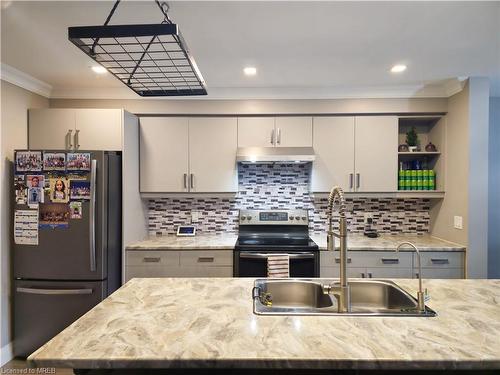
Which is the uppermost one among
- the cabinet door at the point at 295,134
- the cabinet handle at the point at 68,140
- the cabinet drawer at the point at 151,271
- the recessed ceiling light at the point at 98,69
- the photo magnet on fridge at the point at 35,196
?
the recessed ceiling light at the point at 98,69

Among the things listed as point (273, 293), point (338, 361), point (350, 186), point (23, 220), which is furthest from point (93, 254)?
point (350, 186)

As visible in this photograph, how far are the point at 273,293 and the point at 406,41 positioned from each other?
1918 mm

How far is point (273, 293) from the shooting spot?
62.9 inches

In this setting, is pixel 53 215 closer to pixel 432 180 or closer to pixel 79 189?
pixel 79 189

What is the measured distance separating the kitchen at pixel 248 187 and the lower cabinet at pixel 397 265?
0.02 metres

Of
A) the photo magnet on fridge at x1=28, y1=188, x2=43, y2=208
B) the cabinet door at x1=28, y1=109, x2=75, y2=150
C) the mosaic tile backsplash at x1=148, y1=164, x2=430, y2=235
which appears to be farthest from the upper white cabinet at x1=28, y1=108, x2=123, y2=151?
the mosaic tile backsplash at x1=148, y1=164, x2=430, y2=235

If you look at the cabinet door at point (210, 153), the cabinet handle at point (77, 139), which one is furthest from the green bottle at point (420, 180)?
the cabinet handle at point (77, 139)

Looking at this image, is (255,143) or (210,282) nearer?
(210,282)

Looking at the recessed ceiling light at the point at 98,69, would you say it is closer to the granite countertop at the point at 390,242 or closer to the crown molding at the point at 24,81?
the crown molding at the point at 24,81

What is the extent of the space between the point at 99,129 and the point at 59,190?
2.16 feet

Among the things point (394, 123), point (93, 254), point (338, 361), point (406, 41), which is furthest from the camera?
point (394, 123)

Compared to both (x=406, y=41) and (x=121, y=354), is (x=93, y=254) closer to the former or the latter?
(x=121, y=354)

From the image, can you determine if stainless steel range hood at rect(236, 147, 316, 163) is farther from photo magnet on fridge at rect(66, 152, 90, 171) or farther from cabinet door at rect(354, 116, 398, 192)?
photo magnet on fridge at rect(66, 152, 90, 171)

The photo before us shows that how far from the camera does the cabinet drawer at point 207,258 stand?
8.77 ft
